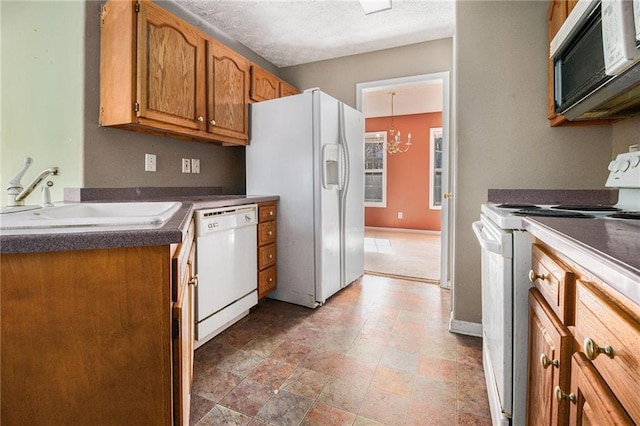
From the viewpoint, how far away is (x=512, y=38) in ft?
6.21

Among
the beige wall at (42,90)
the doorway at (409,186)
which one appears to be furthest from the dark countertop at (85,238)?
the doorway at (409,186)

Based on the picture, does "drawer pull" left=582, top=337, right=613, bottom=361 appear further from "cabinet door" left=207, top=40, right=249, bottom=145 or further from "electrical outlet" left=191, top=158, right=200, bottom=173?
"electrical outlet" left=191, top=158, right=200, bottom=173

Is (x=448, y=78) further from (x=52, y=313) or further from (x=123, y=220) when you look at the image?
(x=52, y=313)

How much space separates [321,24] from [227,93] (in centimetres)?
114

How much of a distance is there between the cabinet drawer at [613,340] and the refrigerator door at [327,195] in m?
1.97

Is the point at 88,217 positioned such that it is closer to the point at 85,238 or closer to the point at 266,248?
the point at 85,238

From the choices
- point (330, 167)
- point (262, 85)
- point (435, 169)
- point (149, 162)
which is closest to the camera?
point (149, 162)

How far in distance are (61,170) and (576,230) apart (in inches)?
99.0

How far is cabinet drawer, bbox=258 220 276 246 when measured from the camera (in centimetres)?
246

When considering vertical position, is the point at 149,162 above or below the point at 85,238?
above

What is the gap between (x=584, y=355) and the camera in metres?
0.65

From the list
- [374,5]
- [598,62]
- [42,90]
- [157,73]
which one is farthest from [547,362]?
[42,90]

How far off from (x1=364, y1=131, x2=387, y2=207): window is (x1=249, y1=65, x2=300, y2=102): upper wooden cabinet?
3761mm

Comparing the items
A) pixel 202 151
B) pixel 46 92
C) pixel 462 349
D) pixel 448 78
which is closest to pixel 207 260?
pixel 202 151
